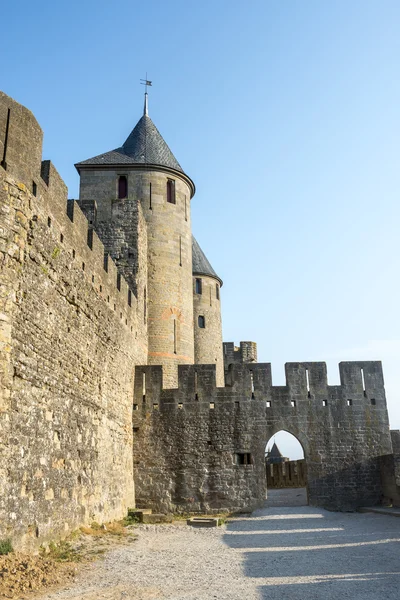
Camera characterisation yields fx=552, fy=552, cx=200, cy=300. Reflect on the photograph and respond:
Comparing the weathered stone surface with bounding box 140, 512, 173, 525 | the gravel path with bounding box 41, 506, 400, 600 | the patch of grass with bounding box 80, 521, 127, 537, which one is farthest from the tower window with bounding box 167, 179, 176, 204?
the patch of grass with bounding box 80, 521, 127, 537

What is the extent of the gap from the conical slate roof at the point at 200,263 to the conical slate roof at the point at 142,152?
5764mm

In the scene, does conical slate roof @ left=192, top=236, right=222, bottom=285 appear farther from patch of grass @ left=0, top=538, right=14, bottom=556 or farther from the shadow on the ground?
patch of grass @ left=0, top=538, right=14, bottom=556

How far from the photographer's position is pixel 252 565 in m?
8.31

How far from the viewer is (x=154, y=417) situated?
1628cm

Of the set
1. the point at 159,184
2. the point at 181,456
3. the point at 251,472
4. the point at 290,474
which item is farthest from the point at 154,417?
the point at 290,474

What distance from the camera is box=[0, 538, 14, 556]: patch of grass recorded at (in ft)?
23.2

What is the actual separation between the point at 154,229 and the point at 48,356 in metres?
10.7

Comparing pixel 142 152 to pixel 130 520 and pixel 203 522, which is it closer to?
pixel 130 520

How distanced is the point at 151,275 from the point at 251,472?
7222 mm

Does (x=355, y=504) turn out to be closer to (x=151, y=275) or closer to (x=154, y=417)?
(x=154, y=417)

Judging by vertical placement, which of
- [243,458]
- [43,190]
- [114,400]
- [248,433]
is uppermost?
[43,190]

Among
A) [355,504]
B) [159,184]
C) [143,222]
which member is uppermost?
[159,184]

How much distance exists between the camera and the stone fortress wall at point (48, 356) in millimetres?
7789

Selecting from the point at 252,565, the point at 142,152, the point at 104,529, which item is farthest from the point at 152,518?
the point at 142,152
